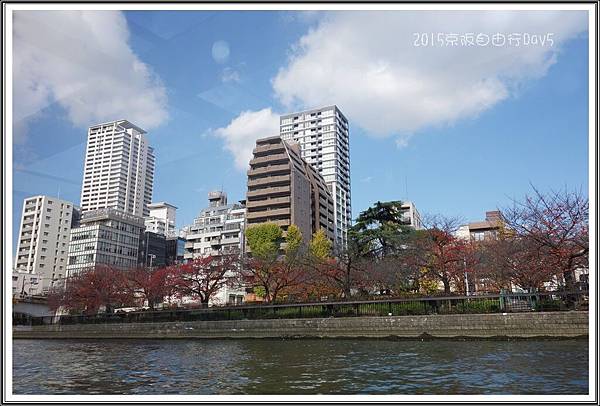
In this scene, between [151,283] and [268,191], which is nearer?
[151,283]

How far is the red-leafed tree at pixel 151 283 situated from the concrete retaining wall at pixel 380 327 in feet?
14.8

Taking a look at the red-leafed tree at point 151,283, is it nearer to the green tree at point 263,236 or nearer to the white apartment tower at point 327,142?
the green tree at point 263,236

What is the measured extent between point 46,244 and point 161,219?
125 ft

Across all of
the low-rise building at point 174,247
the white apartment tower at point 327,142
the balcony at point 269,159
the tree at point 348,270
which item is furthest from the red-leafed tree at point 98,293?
the white apartment tower at point 327,142

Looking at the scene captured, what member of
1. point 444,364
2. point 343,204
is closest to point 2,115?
point 444,364

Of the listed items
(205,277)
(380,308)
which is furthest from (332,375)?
(205,277)

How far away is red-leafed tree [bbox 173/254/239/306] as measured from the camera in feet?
121

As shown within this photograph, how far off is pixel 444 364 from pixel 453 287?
21.9 m

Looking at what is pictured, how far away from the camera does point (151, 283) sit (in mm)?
38906

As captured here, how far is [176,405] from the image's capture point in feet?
16.8

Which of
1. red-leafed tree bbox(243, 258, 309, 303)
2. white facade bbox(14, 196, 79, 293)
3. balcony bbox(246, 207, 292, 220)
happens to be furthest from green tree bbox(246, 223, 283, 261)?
white facade bbox(14, 196, 79, 293)

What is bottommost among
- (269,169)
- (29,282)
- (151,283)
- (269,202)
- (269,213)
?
(151,283)

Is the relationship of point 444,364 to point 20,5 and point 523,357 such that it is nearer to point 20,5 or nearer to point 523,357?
point 523,357

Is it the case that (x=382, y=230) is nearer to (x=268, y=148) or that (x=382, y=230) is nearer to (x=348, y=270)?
(x=348, y=270)
